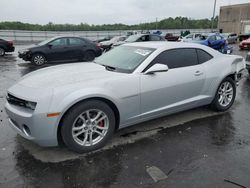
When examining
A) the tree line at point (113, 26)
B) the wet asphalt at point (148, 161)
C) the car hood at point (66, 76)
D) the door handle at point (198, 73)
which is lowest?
the wet asphalt at point (148, 161)

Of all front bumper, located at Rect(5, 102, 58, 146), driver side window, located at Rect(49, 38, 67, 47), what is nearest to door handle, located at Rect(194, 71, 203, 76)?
front bumper, located at Rect(5, 102, 58, 146)

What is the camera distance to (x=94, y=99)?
3.19 meters

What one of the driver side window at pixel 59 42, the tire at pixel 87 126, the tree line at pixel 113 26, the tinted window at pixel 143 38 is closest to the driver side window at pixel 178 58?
the tire at pixel 87 126

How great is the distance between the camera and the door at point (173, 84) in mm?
3629

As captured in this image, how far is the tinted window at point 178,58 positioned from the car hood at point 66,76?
0.87 metres

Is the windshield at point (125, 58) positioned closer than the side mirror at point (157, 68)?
No

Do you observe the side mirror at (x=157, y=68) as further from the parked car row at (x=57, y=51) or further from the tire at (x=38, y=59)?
the tire at (x=38, y=59)

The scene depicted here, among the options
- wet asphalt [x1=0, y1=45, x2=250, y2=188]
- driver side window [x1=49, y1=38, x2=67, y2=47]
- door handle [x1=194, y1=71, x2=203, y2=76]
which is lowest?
wet asphalt [x1=0, y1=45, x2=250, y2=188]

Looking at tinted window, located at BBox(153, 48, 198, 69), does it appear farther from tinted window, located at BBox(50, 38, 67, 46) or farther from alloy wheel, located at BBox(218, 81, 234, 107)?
tinted window, located at BBox(50, 38, 67, 46)

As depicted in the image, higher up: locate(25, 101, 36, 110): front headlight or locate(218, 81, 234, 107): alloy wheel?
locate(25, 101, 36, 110): front headlight

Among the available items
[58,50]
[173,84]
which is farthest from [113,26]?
[173,84]

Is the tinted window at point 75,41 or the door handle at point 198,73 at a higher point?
the tinted window at point 75,41

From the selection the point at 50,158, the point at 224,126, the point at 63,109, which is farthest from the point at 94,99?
the point at 224,126

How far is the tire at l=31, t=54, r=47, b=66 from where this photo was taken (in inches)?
432
